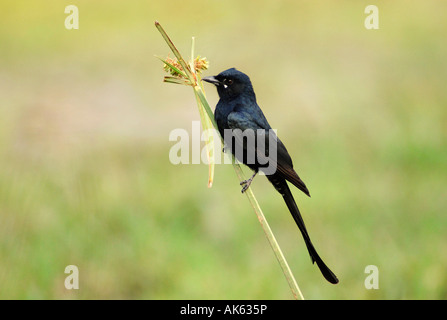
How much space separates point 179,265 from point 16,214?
77.4 inches

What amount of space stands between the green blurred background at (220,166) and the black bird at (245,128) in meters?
0.66

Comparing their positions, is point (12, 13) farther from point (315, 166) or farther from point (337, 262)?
point (337, 262)

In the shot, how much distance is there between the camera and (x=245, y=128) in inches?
106

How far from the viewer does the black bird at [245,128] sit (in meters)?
2.57

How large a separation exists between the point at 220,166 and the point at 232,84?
257 cm

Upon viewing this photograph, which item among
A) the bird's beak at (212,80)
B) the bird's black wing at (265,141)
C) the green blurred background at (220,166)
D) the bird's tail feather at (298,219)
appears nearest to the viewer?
the bird's tail feather at (298,219)

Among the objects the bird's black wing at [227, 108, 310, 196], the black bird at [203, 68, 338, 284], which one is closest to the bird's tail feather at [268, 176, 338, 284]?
the black bird at [203, 68, 338, 284]

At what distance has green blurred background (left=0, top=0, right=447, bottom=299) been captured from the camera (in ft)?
12.6

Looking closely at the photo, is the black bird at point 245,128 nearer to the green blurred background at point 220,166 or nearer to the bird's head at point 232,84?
the bird's head at point 232,84

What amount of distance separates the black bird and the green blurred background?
0.66 metres

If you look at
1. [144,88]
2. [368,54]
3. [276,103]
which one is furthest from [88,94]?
[368,54]

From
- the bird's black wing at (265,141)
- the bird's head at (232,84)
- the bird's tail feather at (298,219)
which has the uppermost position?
the bird's head at (232,84)

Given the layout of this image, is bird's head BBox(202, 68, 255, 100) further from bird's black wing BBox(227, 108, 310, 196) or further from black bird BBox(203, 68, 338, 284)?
bird's black wing BBox(227, 108, 310, 196)

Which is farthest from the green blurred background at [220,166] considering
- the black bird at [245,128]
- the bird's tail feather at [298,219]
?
the bird's tail feather at [298,219]
